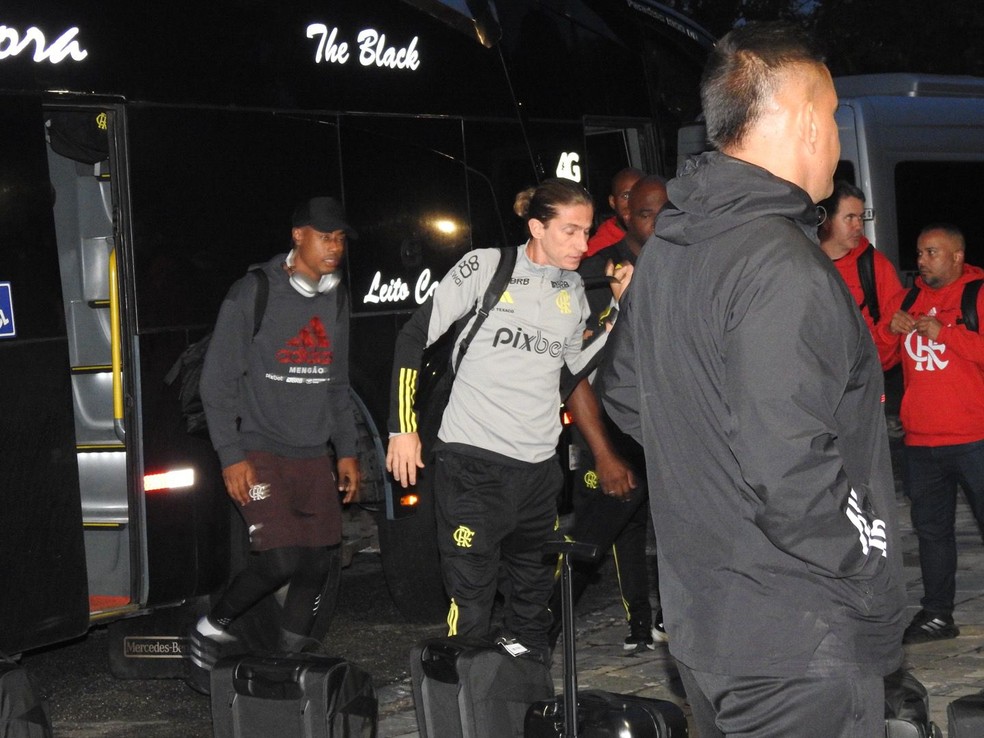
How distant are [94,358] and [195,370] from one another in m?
1.13

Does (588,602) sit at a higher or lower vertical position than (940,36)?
lower

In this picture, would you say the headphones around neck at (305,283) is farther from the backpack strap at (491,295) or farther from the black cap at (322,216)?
the backpack strap at (491,295)

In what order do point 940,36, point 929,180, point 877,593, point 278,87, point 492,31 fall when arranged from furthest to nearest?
point 940,36 → point 929,180 → point 492,31 → point 278,87 → point 877,593

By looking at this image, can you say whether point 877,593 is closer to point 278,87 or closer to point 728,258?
point 728,258

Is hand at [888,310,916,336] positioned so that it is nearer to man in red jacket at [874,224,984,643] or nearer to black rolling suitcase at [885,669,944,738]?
man in red jacket at [874,224,984,643]

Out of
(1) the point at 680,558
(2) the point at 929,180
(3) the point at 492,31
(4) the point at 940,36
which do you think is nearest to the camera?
(1) the point at 680,558

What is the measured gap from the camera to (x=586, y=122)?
8.27 m

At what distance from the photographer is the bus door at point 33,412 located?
5617mm

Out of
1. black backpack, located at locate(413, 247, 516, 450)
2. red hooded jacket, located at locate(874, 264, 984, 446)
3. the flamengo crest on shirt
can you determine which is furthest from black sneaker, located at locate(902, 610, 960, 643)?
black backpack, located at locate(413, 247, 516, 450)

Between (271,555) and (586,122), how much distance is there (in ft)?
10.9

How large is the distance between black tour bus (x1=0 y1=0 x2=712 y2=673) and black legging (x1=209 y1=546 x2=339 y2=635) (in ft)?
0.93

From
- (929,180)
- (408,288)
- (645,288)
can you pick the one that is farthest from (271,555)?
(929,180)

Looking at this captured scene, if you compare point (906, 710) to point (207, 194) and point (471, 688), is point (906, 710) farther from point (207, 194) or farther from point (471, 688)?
point (207, 194)

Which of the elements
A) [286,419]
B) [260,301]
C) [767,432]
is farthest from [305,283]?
[767,432]
